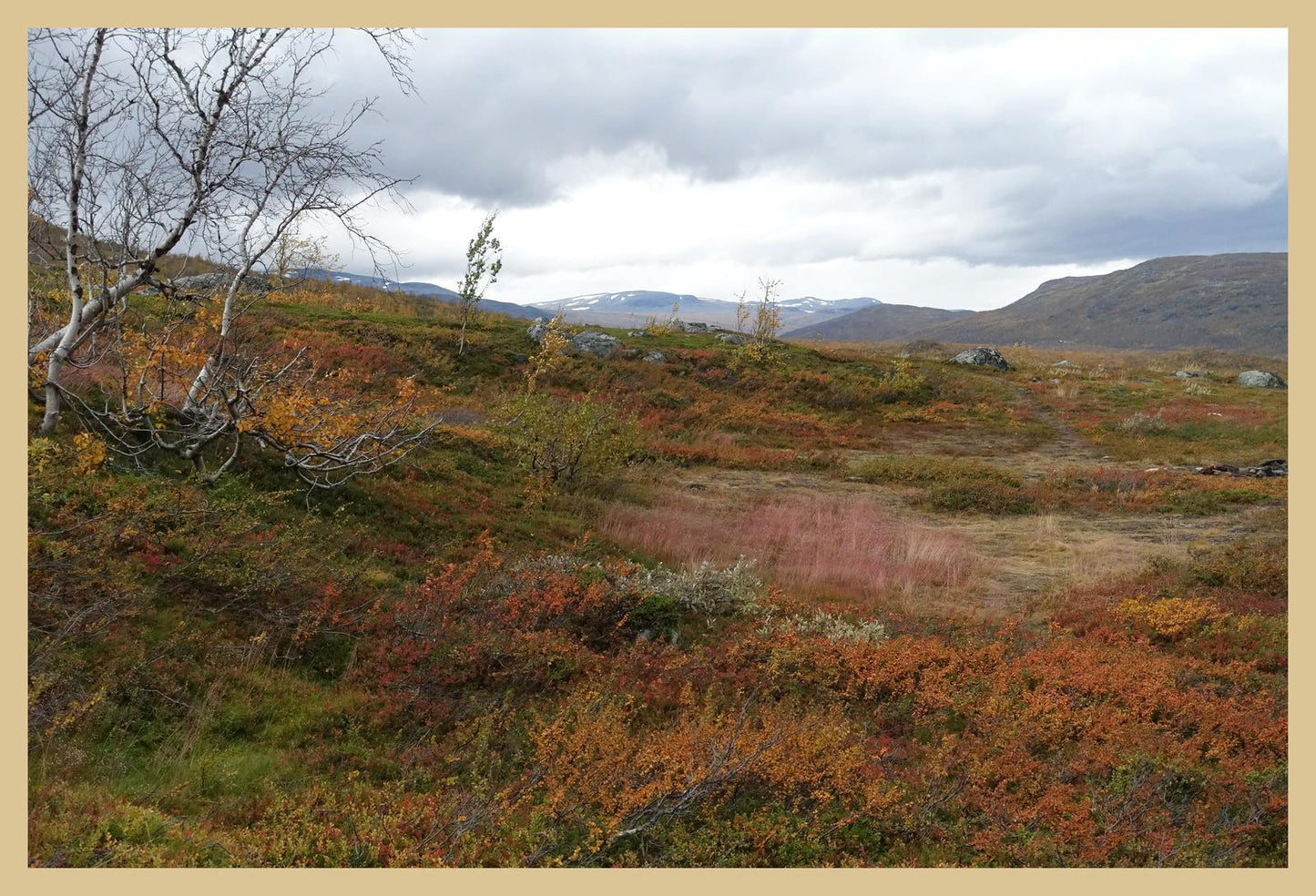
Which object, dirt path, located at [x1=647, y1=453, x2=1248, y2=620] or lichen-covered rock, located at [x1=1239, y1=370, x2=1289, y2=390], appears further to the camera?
lichen-covered rock, located at [x1=1239, y1=370, x2=1289, y2=390]

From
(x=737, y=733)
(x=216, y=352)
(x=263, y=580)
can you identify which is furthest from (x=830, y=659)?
(x=216, y=352)

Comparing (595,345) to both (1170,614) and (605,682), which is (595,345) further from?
(605,682)

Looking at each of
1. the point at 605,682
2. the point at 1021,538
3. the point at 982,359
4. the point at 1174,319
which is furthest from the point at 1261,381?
the point at 1174,319

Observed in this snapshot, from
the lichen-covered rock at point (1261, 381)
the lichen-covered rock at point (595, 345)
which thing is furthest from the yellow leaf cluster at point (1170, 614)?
the lichen-covered rock at point (1261, 381)

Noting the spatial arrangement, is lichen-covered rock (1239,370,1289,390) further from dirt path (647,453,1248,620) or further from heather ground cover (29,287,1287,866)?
heather ground cover (29,287,1287,866)

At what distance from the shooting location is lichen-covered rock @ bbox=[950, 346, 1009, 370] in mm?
46906

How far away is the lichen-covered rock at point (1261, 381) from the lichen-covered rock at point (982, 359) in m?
13.0

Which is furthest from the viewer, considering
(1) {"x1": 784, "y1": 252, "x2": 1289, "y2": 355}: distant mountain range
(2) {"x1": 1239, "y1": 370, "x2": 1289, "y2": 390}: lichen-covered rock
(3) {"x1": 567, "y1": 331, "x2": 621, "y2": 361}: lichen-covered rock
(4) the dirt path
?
(1) {"x1": 784, "y1": 252, "x2": 1289, "y2": 355}: distant mountain range

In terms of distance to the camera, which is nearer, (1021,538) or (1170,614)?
(1170,614)

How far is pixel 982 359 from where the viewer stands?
47469 millimetres

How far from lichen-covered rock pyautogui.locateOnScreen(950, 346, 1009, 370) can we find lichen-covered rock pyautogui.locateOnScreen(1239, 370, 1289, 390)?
1303cm

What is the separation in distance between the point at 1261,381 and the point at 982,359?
49.5ft

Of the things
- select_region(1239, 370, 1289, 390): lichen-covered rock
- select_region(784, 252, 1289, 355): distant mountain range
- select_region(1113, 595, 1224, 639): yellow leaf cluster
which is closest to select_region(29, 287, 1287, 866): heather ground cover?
select_region(1113, 595, 1224, 639): yellow leaf cluster

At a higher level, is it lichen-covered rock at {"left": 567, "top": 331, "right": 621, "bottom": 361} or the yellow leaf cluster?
lichen-covered rock at {"left": 567, "top": 331, "right": 621, "bottom": 361}
